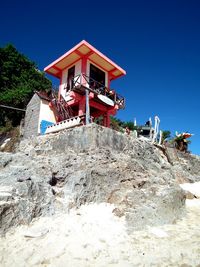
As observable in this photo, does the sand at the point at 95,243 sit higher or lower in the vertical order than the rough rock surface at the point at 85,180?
lower

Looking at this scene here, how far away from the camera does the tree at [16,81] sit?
20969 mm

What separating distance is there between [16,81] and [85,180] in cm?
1877

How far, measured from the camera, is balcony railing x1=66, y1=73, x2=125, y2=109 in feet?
52.9

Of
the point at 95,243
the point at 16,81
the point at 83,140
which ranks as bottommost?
the point at 95,243

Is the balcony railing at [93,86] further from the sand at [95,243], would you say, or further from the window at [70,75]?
the sand at [95,243]

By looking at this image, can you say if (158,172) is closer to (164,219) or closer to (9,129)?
(164,219)

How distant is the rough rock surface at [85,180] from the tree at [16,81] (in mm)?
8339

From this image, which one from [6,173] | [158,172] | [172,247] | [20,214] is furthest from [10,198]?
[158,172]

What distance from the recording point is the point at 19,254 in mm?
6520

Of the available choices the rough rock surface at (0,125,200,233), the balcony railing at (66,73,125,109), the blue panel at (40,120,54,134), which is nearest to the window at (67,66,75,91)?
the balcony railing at (66,73,125,109)

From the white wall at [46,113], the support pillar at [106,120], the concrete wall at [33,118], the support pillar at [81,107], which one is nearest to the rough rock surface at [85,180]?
the concrete wall at [33,118]

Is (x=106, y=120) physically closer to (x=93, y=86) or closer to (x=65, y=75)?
(x=93, y=86)

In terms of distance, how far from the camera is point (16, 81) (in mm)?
24984

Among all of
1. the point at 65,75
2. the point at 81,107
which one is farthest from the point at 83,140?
the point at 65,75
